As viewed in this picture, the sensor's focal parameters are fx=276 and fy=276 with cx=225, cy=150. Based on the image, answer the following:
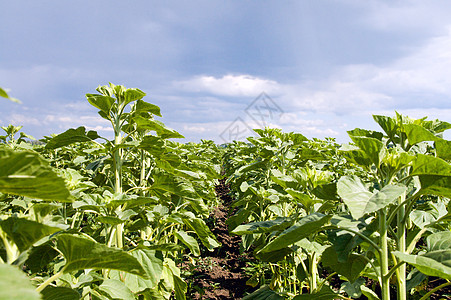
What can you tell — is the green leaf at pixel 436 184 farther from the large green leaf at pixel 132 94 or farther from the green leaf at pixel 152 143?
the large green leaf at pixel 132 94

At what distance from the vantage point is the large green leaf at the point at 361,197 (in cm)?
121

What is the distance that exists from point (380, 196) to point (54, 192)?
4.47 feet

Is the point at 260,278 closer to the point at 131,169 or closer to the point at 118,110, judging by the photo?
the point at 131,169

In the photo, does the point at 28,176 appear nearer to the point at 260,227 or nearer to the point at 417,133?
A: the point at 260,227

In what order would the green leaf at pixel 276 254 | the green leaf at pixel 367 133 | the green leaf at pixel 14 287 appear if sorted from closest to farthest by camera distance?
the green leaf at pixel 14 287, the green leaf at pixel 367 133, the green leaf at pixel 276 254

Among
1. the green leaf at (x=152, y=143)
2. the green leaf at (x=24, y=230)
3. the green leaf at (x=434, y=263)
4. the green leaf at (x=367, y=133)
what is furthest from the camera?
the green leaf at (x=152, y=143)

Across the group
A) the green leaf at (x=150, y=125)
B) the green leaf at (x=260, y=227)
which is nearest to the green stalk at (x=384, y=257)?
the green leaf at (x=260, y=227)

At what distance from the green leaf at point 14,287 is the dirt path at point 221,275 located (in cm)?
379

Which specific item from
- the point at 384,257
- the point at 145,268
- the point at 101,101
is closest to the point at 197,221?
A: the point at 145,268

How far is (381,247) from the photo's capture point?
1.60m

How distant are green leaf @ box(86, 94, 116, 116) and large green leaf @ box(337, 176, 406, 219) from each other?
1954 millimetres

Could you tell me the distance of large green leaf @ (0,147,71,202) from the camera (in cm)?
73

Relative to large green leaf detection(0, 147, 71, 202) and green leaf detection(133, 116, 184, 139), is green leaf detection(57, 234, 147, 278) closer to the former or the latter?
large green leaf detection(0, 147, 71, 202)

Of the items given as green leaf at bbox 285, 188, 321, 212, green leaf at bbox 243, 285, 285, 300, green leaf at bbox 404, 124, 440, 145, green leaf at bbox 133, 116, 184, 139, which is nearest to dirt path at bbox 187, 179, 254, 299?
green leaf at bbox 243, 285, 285, 300
